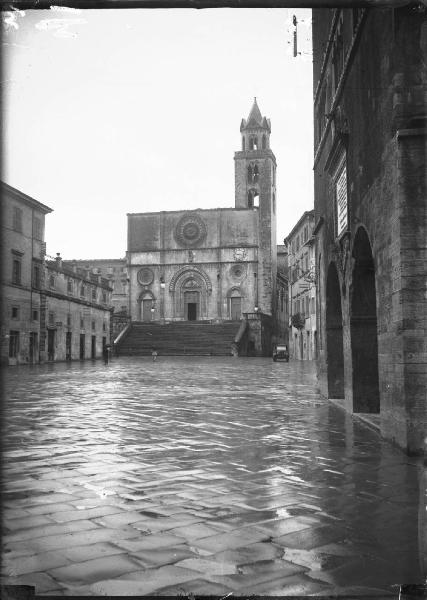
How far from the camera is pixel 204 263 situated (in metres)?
61.8

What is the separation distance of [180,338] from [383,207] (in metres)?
42.5

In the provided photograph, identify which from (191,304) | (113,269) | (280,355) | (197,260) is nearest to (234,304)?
(191,304)

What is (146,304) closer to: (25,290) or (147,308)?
(147,308)

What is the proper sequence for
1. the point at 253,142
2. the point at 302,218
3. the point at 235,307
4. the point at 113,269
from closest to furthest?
the point at 302,218
the point at 235,307
the point at 253,142
the point at 113,269

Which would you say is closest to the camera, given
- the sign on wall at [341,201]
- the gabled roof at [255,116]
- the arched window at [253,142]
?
the sign on wall at [341,201]

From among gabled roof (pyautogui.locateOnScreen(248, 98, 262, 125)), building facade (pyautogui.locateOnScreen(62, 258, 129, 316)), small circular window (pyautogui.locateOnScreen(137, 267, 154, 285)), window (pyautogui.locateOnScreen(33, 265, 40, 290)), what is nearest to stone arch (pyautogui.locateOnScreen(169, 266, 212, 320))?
small circular window (pyautogui.locateOnScreen(137, 267, 154, 285))

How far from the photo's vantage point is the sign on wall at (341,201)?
1134 centimetres

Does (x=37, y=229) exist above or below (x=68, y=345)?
above

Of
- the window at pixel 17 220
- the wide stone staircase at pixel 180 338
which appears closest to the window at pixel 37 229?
the window at pixel 17 220

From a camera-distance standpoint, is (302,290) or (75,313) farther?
(302,290)

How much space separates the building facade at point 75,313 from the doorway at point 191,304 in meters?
8.01

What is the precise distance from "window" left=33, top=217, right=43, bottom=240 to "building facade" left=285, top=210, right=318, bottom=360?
18.1 metres

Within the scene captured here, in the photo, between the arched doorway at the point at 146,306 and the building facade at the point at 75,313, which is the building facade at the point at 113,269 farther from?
the building facade at the point at 75,313

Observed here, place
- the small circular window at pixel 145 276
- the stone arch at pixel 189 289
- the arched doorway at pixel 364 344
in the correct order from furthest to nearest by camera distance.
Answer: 1. the small circular window at pixel 145 276
2. the stone arch at pixel 189 289
3. the arched doorway at pixel 364 344
